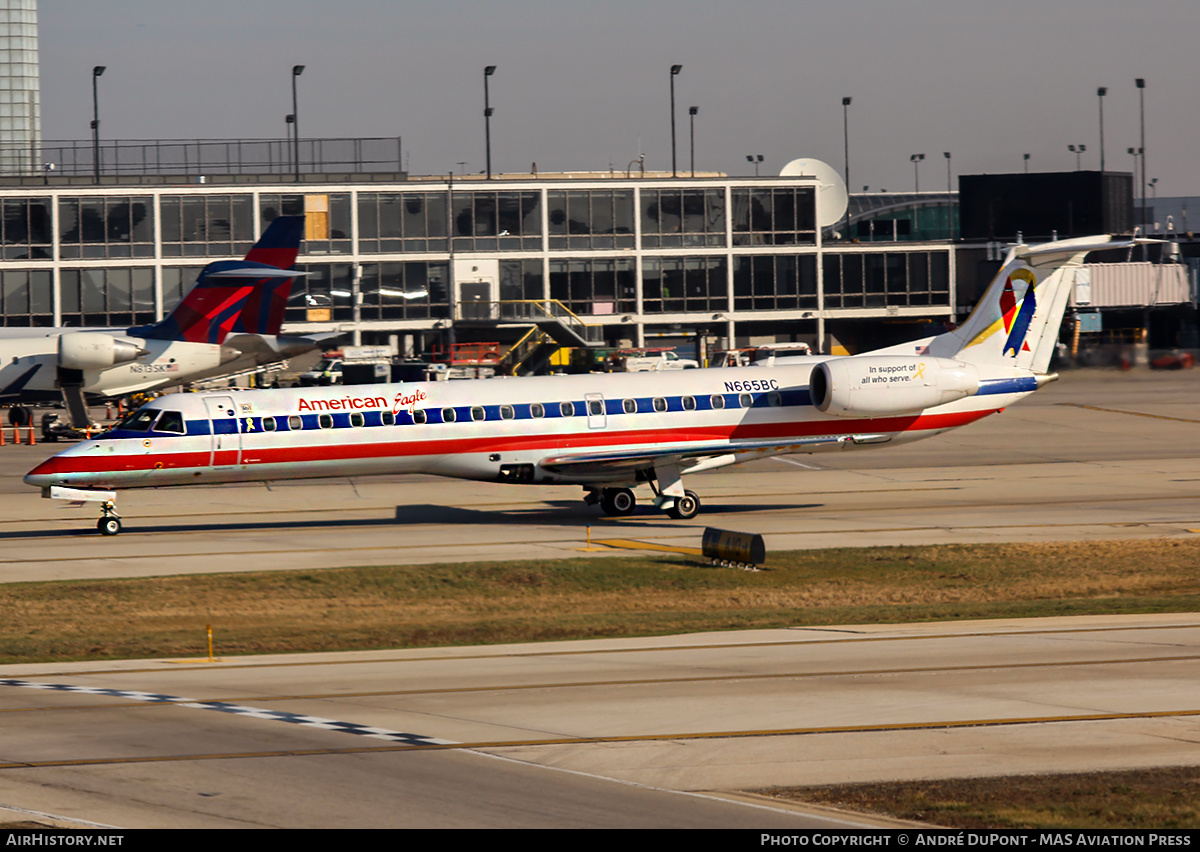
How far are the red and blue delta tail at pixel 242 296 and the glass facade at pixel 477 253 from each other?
32.8 meters

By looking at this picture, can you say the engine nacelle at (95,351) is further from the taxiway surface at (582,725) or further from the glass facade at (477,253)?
the taxiway surface at (582,725)

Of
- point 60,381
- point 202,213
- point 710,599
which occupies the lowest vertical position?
point 710,599

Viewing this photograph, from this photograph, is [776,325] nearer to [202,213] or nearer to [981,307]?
[202,213]

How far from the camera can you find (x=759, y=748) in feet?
45.9

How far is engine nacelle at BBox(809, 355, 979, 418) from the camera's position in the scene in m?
33.7

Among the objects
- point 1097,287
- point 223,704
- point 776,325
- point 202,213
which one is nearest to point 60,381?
point 202,213

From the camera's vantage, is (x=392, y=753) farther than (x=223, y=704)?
No

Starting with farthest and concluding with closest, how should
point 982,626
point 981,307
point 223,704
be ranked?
point 981,307
point 982,626
point 223,704

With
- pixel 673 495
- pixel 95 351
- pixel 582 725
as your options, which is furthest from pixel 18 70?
pixel 582 725

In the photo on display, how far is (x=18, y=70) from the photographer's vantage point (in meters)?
190

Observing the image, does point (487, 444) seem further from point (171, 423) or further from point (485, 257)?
point (485, 257)

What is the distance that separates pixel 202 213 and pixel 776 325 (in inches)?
1503

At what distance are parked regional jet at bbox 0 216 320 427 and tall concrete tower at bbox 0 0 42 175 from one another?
155010 millimetres

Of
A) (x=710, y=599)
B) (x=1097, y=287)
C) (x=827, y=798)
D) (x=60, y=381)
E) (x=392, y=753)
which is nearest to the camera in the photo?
(x=827, y=798)
